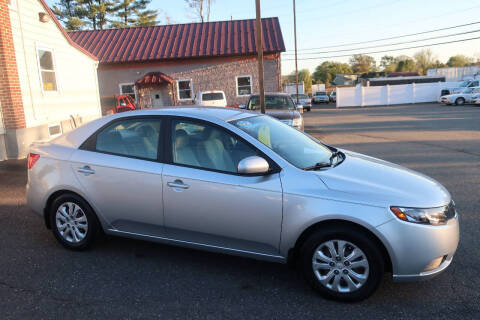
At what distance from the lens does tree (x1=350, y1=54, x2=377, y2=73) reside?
10281cm

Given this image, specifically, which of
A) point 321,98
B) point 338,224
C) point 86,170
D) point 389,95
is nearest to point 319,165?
point 338,224

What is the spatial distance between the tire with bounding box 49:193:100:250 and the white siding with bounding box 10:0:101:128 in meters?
7.58

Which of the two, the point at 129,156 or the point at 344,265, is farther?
the point at 129,156

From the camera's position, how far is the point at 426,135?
1405 cm

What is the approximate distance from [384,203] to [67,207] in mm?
3310

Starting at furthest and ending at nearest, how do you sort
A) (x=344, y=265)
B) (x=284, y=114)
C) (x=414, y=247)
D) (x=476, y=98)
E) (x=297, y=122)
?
1. (x=476, y=98)
2. (x=284, y=114)
3. (x=297, y=122)
4. (x=344, y=265)
5. (x=414, y=247)

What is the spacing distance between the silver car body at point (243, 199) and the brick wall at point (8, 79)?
6828 millimetres

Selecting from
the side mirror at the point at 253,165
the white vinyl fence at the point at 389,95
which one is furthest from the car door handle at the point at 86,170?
the white vinyl fence at the point at 389,95

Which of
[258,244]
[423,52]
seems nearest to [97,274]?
[258,244]

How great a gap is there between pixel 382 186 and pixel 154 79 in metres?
25.0

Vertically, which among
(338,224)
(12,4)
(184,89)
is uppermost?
(12,4)

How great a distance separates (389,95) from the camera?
36.2 m

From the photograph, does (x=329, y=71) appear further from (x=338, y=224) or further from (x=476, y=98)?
(x=338, y=224)

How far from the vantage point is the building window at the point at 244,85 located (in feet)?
90.1
